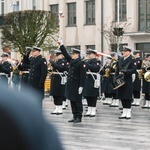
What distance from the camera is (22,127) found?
1.29 meters

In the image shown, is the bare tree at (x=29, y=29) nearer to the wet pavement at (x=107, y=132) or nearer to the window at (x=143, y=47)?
the window at (x=143, y=47)

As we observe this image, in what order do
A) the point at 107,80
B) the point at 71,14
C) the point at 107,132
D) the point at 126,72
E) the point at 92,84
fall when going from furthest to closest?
the point at 71,14 → the point at 107,80 → the point at 92,84 → the point at 126,72 → the point at 107,132

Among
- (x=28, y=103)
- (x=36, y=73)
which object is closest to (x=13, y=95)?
(x=28, y=103)

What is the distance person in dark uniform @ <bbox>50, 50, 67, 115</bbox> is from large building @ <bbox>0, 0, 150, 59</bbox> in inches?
732

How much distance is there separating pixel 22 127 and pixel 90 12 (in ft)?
125

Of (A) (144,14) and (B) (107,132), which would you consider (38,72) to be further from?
(A) (144,14)

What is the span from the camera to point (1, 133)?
1.27 m

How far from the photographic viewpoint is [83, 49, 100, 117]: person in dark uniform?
47.2ft

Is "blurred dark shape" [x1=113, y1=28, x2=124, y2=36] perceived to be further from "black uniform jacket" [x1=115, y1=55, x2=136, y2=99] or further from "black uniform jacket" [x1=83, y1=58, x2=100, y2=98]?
"black uniform jacket" [x1=115, y1=55, x2=136, y2=99]

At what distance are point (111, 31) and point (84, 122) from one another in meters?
22.0

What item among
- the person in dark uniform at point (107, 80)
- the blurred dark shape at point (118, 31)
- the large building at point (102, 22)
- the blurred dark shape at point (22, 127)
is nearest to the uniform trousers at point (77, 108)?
the person in dark uniform at point (107, 80)

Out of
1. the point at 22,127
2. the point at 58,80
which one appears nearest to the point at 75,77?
the point at 58,80

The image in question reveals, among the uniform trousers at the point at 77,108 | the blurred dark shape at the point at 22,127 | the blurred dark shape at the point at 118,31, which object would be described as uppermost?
the blurred dark shape at the point at 118,31

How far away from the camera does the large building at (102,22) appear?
117 feet
